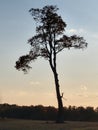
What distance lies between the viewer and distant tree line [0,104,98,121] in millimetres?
69062

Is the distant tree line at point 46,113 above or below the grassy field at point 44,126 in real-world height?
above

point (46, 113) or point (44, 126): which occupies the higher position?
point (46, 113)

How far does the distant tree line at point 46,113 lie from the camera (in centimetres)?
6906

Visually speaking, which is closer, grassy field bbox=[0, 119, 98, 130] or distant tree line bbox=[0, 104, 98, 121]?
grassy field bbox=[0, 119, 98, 130]

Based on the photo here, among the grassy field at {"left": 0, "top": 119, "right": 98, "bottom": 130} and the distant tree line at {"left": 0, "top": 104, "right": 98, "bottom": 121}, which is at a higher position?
the distant tree line at {"left": 0, "top": 104, "right": 98, "bottom": 121}

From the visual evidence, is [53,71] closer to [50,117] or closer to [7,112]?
[50,117]

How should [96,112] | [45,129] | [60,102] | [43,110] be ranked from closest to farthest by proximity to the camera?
1. [45,129]
2. [60,102]
3. [96,112]
4. [43,110]

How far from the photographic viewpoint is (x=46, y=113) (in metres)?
72.6

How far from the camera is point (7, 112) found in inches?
3002

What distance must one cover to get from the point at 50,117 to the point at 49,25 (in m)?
20.8

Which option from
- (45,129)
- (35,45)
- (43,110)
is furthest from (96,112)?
(45,129)

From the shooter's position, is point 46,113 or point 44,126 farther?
point 46,113

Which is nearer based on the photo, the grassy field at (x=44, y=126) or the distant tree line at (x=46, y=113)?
the grassy field at (x=44, y=126)

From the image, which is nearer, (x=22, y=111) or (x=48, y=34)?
(x=48, y=34)
